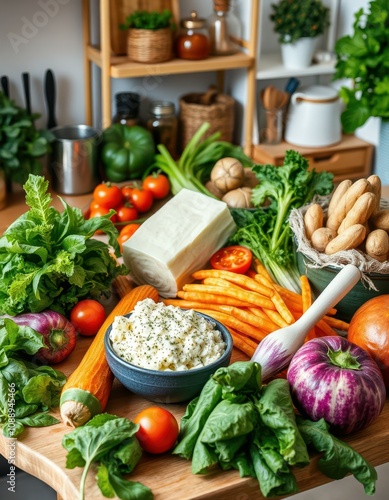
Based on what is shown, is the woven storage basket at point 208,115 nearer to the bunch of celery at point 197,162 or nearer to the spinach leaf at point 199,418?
the bunch of celery at point 197,162

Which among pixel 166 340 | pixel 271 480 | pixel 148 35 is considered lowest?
pixel 271 480

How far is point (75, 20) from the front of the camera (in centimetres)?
295

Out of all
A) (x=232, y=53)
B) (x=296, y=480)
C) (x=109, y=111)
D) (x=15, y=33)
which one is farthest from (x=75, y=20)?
(x=296, y=480)

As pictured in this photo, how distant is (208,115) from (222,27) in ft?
1.16

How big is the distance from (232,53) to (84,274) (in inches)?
68.6

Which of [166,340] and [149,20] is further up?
[149,20]

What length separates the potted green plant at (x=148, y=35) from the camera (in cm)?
275

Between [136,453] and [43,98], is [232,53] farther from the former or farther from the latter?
[136,453]

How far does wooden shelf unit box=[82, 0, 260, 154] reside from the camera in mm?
2730

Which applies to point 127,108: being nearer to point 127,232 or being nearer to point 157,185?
point 157,185

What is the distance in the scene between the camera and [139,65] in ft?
9.07

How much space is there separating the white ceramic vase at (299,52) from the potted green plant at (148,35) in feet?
1.86

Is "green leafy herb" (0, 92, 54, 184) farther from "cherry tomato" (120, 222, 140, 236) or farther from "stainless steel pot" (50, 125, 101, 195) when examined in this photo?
"cherry tomato" (120, 222, 140, 236)

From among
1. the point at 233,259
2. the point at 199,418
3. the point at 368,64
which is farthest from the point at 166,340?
the point at 368,64
